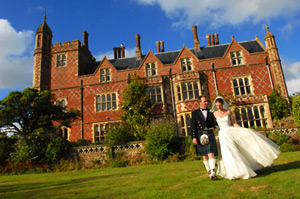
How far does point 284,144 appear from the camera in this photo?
12.1 m

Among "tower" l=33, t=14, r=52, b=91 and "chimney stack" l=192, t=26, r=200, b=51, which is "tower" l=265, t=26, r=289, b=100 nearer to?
"chimney stack" l=192, t=26, r=200, b=51

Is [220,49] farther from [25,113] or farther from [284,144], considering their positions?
[25,113]

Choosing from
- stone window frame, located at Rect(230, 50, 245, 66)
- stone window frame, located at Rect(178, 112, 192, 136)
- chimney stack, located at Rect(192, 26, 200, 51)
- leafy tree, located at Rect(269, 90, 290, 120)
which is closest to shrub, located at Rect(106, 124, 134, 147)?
stone window frame, located at Rect(178, 112, 192, 136)

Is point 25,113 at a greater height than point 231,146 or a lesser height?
greater

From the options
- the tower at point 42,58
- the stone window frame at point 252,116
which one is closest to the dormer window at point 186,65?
the stone window frame at point 252,116

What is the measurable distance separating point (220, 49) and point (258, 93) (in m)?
Result: 6.57

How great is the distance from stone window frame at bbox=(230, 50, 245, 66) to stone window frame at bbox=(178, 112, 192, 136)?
283 inches

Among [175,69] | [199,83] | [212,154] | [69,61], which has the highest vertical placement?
[69,61]

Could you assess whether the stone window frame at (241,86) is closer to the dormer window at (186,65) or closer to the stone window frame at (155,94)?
the dormer window at (186,65)

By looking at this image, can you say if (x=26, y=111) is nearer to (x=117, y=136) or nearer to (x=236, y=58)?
(x=117, y=136)

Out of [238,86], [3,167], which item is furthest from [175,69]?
[3,167]

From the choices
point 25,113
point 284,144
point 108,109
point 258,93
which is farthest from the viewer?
point 108,109

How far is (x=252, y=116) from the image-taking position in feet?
61.9

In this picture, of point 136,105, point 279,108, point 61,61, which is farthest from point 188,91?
point 61,61
